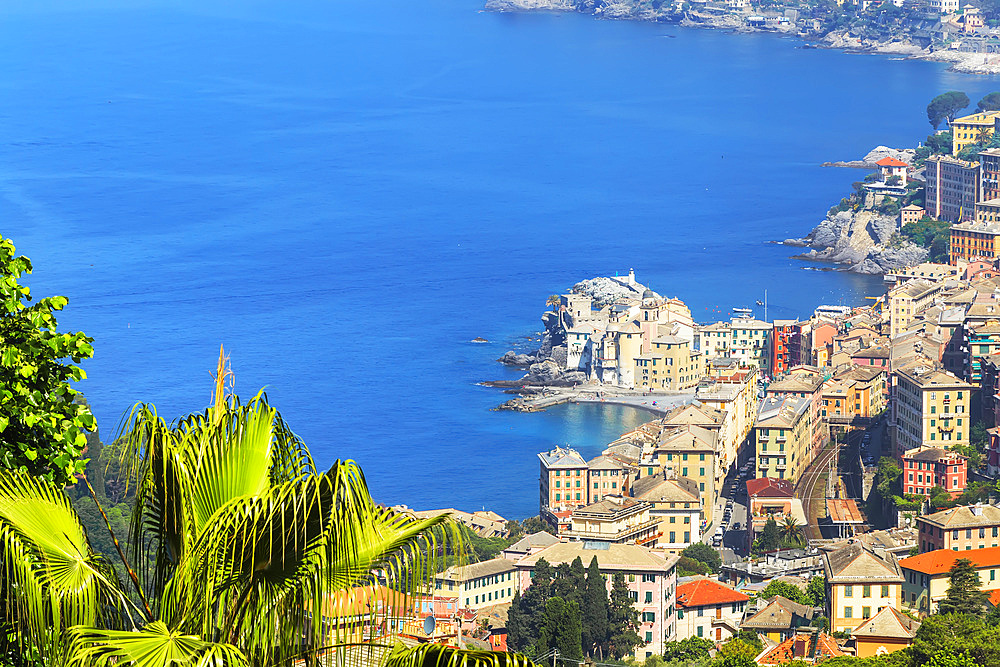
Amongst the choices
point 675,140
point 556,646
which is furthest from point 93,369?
point 675,140

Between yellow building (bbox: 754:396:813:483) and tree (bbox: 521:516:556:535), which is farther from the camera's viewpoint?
yellow building (bbox: 754:396:813:483)

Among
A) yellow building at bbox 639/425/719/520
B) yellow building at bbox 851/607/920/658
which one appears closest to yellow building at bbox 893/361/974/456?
yellow building at bbox 639/425/719/520

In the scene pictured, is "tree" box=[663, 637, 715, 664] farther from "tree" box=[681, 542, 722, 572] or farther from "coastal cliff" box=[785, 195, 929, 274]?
"coastal cliff" box=[785, 195, 929, 274]

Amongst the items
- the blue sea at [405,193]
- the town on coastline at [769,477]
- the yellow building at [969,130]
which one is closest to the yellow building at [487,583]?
the town on coastline at [769,477]

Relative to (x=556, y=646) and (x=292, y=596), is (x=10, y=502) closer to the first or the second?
(x=292, y=596)

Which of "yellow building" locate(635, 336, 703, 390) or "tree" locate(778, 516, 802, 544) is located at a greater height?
"yellow building" locate(635, 336, 703, 390)

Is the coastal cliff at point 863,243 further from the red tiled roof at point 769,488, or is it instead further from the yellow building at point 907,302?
the red tiled roof at point 769,488

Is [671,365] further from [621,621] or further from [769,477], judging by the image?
[621,621]
